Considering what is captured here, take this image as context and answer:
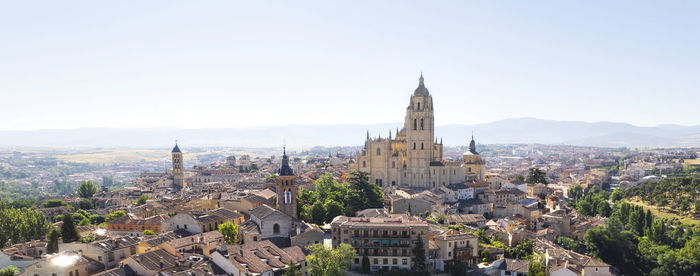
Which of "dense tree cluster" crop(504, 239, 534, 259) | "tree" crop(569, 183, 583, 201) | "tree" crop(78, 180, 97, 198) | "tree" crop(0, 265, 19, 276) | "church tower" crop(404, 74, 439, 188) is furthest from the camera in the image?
"tree" crop(569, 183, 583, 201)

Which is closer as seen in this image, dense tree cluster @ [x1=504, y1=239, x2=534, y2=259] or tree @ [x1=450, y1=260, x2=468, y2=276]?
tree @ [x1=450, y1=260, x2=468, y2=276]

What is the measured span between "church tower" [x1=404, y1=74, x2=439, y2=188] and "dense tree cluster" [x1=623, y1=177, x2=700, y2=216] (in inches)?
2006

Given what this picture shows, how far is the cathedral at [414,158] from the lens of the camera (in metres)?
90.3

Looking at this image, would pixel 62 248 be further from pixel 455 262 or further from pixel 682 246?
pixel 682 246

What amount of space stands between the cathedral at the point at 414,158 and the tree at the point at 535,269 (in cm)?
4076

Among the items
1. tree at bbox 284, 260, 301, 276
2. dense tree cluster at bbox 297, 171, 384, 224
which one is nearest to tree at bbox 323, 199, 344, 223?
dense tree cluster at bbox 297, 171, 384, 224

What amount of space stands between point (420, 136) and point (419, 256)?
148 ft

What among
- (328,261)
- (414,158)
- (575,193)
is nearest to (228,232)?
(328,261)

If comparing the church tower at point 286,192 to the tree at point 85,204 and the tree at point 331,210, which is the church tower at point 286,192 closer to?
the tree at point 331,210

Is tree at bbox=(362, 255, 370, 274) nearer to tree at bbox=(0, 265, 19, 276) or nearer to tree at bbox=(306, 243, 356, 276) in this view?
tree at bbox=(306, 243, 356, 276)

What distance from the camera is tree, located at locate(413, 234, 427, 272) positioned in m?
47.5

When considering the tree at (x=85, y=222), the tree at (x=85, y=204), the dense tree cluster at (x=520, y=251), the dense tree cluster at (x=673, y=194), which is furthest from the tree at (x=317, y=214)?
the dense tree cluster at (x=673, y=194)

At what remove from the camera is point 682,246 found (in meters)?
74.5

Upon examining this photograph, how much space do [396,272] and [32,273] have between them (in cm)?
3288
